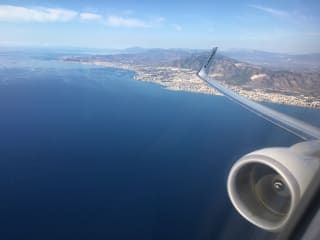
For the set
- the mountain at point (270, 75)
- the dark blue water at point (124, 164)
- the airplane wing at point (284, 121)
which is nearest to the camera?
the airplane wing at point (284, 121)

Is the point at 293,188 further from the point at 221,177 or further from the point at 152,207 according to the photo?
the point at 221,177

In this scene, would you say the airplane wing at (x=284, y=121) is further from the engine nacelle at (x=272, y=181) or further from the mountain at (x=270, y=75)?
the mountain at (x=270, y=75)

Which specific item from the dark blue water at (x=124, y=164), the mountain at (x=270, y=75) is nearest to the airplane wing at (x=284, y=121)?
the mountain at (x=270, y=75)

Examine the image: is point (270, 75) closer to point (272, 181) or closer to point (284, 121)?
point (284, 121)

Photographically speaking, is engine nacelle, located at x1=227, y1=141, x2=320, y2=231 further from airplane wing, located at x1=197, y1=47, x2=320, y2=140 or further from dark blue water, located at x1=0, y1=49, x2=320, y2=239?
dark blue water, located at x1=0, y1=49, x2=320, y2=239

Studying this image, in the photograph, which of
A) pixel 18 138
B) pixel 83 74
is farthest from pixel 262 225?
pixel 83 74

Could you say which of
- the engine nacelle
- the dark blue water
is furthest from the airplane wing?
the dark blue water

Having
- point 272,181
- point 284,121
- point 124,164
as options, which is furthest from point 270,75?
point 124,164
